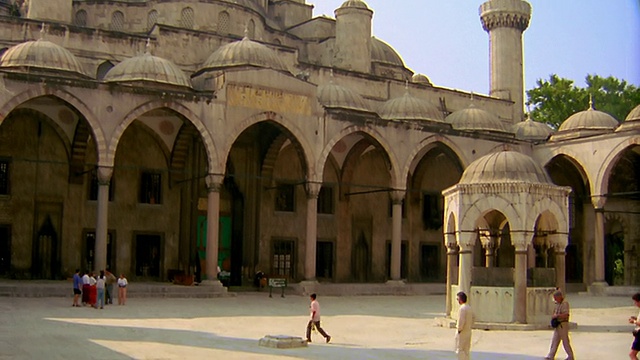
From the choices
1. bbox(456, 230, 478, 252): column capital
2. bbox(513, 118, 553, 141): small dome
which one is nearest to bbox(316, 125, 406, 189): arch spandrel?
bbox(513, 118, 553, 141): small dome

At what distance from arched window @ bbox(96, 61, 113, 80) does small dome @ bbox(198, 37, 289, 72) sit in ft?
10.2

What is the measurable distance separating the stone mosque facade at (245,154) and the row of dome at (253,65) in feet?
0.22

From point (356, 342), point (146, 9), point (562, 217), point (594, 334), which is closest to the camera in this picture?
point (356, 342)

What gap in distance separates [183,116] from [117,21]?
8.82 meters

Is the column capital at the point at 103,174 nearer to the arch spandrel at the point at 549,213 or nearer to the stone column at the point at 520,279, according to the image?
the stone column at the point at 520,279

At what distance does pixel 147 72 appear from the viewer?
78.0 ft

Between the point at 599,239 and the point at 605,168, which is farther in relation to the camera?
the point at 605,168

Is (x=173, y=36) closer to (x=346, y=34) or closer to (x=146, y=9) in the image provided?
(x=146, y=9)

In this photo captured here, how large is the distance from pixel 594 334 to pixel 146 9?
2082cm

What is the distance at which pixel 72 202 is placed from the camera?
24656 mm

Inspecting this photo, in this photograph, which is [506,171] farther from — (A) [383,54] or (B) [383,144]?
(A) [383,54]

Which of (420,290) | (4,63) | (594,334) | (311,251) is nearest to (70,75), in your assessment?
(4,63)

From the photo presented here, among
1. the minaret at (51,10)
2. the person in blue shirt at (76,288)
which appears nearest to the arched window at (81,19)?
the minaret at (51,10)

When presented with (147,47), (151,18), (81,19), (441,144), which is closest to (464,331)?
(147,47)
